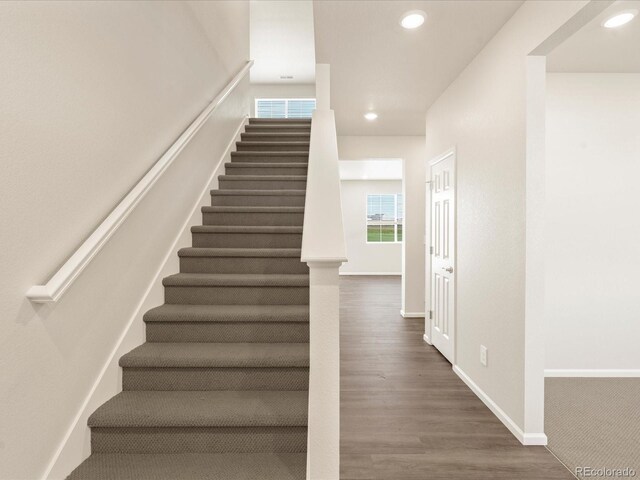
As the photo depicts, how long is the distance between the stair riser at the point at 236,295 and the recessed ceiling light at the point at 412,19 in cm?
195

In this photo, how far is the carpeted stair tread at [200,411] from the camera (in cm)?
158

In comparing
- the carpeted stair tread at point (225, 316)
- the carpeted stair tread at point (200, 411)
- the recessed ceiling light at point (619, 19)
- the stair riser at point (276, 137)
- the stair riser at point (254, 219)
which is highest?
the recessed ceiling light at point (619, 19)

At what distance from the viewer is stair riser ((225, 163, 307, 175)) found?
3555mm

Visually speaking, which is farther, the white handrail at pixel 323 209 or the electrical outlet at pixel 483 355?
the electrical outlet at pixel 483 355

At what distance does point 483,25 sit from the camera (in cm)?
265

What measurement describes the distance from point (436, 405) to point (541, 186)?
1698 millimetres

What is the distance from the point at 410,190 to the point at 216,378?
14.6 ft

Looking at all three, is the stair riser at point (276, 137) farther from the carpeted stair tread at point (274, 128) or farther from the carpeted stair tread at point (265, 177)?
the carpeted stair tread at point (265, 177)

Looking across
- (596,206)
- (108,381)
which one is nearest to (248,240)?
Answer: (108,381)

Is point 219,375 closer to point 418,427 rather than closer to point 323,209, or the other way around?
point 323,209

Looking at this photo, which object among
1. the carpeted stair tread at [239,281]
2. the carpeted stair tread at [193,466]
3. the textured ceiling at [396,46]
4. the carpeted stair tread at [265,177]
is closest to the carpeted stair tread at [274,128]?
the textured ceiling at [396,46]

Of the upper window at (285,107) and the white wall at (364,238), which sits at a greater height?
the upper window at (285,107)

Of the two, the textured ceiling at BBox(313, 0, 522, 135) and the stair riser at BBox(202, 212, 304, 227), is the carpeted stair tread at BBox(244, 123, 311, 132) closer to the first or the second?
the textured ceiling at BBox(313, 0, 522, 135)

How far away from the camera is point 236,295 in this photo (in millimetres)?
2291
